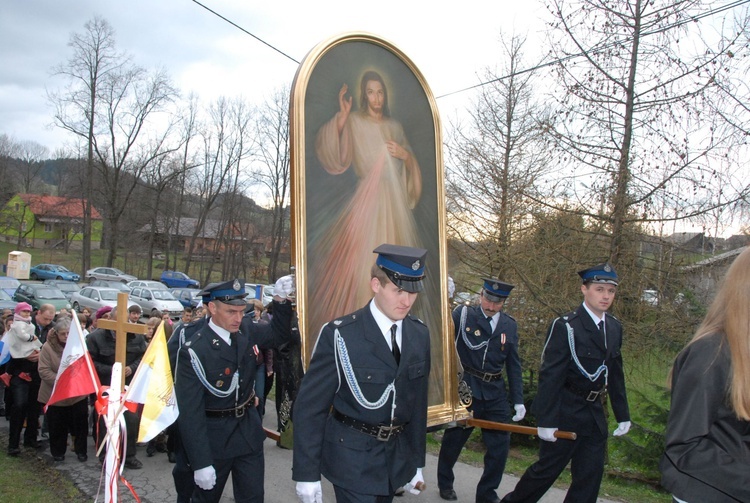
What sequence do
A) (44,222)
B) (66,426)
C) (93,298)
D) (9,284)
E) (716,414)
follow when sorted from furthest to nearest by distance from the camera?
(44,222)
(9,284)
(93,298)
(66,426)
(716,414)

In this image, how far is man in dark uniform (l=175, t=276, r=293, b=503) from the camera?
13.3 ft

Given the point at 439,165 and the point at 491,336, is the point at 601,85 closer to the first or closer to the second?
the point at 439,165

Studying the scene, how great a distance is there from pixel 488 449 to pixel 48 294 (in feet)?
94.6

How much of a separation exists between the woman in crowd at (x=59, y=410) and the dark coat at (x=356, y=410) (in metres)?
5.09

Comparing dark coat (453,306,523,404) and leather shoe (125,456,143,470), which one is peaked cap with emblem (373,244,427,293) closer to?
dark coat (453,306,523,404)

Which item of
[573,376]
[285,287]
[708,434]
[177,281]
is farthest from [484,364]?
[177,281]

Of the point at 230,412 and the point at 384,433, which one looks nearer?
the point at 384,433

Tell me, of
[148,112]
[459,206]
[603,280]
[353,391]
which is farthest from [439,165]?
[148,112]

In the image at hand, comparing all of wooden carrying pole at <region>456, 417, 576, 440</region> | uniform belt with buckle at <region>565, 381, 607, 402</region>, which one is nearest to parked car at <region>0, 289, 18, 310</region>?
wooden carrying pole at <region>456, 417, 576, 440</region>

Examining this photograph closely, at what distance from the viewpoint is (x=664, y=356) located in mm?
7359

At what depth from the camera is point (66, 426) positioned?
7234mm

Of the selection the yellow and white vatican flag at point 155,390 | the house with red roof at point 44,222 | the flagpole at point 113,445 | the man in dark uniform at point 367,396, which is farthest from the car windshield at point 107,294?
the house with red roof at point 44,222

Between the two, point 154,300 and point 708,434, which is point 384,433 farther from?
point 154,300

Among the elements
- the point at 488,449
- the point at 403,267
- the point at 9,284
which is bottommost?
the point at 488,449
